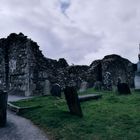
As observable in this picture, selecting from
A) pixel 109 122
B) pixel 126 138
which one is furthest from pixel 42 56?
pixel 126 138

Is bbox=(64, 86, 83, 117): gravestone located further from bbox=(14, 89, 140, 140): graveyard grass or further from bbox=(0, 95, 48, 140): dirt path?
bbox=(0, 95, 48, 140): dirt path

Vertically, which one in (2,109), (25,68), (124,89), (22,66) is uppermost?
(22,66)

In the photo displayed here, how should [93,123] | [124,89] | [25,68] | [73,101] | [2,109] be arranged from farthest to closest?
[25,68]
[124,89]
[73,101]
[2,109]
[93,123]

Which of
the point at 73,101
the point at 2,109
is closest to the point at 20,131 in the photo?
the point at 2,109

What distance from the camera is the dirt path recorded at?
22.9 ft

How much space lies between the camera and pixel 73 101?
30.1ft

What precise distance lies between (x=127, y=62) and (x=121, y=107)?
18663 mm

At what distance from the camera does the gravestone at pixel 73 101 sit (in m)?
8.89

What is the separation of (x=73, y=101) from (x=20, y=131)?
89.5 inches

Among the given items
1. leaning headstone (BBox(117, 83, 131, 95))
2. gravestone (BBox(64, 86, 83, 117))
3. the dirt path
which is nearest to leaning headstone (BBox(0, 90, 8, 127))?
the dirt path

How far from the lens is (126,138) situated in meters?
6.27

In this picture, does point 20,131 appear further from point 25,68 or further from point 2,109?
point 25,68

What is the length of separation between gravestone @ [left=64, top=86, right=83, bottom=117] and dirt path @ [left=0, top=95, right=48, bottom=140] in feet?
4.85

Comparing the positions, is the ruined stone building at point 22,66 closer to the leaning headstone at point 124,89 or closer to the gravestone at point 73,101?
the leaning headstone at point 124,89
